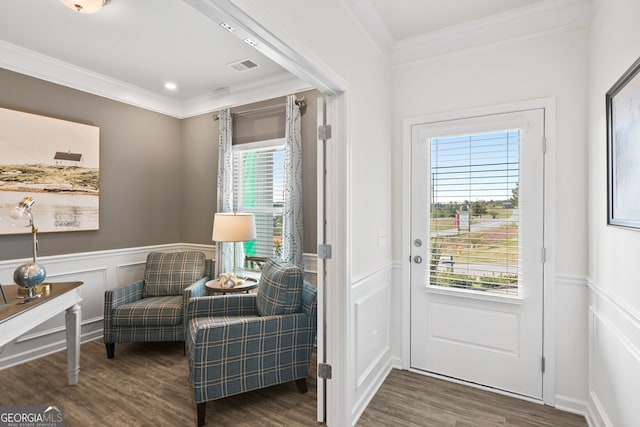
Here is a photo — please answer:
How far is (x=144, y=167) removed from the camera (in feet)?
12.4

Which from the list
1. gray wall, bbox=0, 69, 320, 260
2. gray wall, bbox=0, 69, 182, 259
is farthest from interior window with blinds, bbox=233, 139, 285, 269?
gray wall, bbox=0, 69, 182, 259

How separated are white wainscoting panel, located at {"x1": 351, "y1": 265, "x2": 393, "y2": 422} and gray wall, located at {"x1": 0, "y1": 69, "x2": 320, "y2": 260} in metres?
0.90

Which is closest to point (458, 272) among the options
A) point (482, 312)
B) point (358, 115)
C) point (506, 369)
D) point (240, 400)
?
point (482, 312)

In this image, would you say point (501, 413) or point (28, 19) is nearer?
point (501, 413)

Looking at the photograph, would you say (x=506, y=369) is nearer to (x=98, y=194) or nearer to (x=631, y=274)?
(x=631, y=274)

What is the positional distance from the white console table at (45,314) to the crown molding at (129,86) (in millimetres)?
1926

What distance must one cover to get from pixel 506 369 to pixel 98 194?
13.3ft

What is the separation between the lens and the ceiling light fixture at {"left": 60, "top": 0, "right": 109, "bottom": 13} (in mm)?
2000

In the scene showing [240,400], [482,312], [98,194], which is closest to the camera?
[240,400]

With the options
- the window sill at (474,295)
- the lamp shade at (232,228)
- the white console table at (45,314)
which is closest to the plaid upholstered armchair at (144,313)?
the white console table at (45,314)

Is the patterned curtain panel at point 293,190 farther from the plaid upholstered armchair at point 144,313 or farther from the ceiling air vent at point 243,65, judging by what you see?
the plaid upholstered armchair at point 144,313

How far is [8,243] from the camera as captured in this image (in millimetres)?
2754

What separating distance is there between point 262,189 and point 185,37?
160cm

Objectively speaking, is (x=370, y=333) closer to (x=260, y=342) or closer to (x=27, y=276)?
(x=260, y=342)
